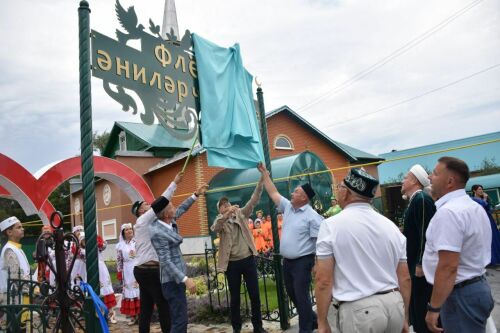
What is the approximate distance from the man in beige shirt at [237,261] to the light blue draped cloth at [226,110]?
2.63ft

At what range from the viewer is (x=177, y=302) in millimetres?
4312

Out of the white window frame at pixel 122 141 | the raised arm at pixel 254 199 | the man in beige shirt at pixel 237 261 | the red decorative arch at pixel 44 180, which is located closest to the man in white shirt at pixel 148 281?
the man in beige shirt at pixel 237 261

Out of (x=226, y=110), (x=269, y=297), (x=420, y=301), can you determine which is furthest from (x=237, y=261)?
(x=269, y=297)

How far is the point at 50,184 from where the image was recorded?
28.5ft

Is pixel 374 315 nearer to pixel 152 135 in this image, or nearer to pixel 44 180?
pixel 44 180

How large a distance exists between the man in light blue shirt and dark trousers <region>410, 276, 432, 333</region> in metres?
1.39

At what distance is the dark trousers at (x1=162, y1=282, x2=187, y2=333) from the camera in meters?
4.21

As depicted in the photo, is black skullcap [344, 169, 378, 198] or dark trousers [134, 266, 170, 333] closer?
black skullcap [344, 169, 378, 198]

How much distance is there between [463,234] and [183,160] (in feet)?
52.1

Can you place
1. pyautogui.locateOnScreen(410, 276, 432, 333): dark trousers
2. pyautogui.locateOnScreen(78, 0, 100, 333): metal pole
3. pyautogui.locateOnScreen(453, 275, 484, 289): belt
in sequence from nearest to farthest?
pyautogui.locateOnScreen(453, 275, 484, 289): belt, pyautogui.locateOnScreen(78, 0, 100, 333): metal pole, pyautogui.locateOnScreen(410, 276, 432, 333): dark trousers

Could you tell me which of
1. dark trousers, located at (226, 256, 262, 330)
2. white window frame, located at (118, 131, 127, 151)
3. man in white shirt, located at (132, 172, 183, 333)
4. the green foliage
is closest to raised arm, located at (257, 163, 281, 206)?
dark trousers, located at (226, 256, 262, 330)

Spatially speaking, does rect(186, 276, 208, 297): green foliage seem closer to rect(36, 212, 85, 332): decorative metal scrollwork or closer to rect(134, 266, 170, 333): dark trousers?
rect(134, 266, 170, 333): dark trousers

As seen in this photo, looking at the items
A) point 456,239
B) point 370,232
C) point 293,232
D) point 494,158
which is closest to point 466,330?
point 456,239

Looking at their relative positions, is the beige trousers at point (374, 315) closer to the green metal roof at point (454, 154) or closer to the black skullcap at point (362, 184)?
the black skullcap at point (362, 184)
